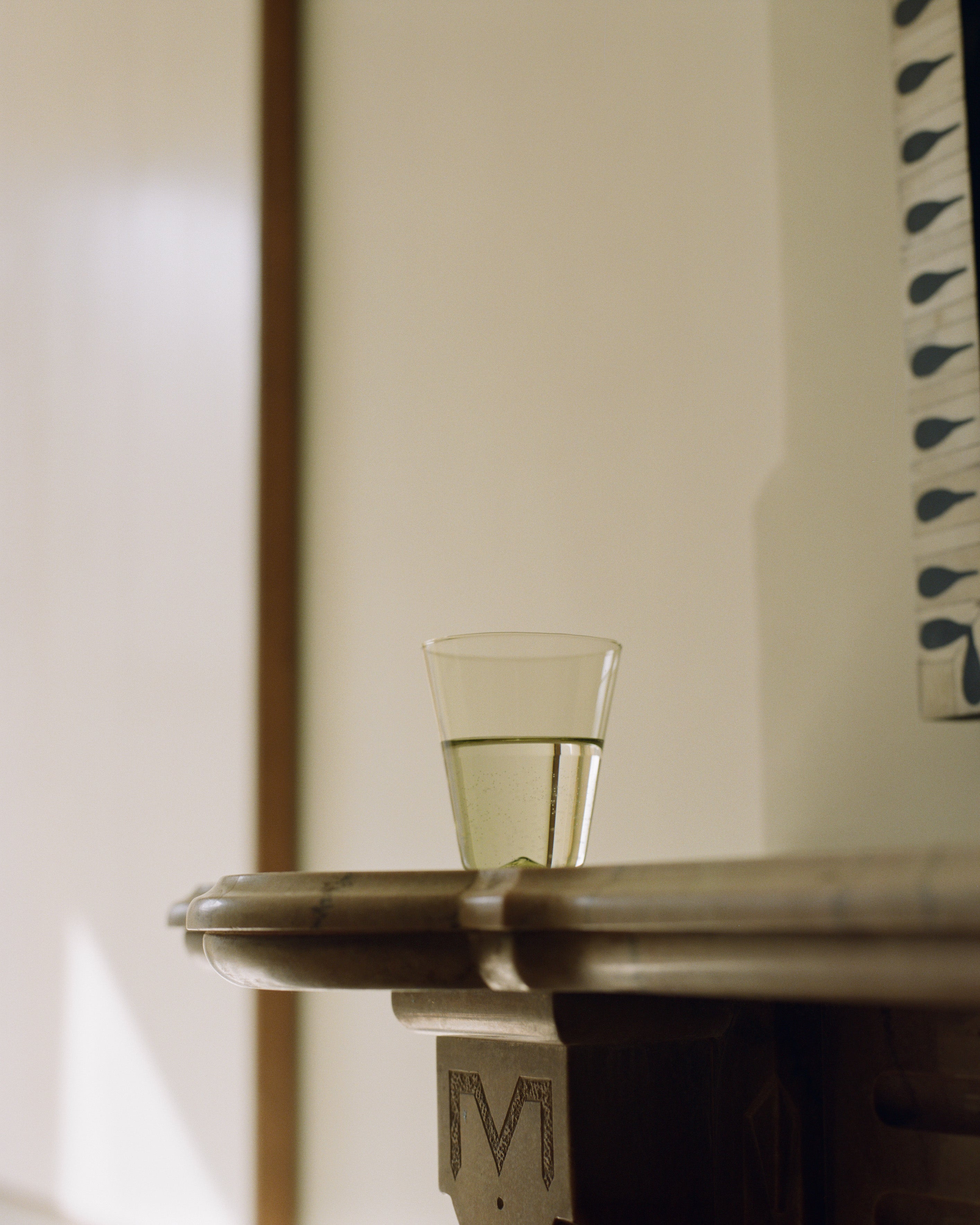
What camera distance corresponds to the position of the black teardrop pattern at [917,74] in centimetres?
60

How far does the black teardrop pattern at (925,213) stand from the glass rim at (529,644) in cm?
27

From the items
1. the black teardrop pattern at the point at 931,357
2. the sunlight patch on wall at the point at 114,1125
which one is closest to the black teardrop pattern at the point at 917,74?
the black teardrop pattern at the point at 931,357

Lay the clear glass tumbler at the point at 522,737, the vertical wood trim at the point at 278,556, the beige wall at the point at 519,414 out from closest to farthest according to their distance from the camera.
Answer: the clear glass tumbler at the point at 522,737, the beige wall at the point at 519,414, the vertical wood trim at the point at 278,556

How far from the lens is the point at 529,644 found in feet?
1.68

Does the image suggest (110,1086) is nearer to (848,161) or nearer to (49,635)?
(49,635)

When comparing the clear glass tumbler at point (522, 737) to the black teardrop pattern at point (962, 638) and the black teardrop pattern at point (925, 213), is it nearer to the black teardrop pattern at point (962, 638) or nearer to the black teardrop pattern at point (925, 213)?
the black teardrop pattern at point (962, 638)

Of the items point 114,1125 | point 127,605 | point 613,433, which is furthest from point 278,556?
point 114,1125

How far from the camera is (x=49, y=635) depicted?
1.47 meters

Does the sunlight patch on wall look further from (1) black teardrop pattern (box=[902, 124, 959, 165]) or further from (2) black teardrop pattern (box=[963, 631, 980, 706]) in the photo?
(1) black teardrop pattern (box=[902, 124, 959, 165])

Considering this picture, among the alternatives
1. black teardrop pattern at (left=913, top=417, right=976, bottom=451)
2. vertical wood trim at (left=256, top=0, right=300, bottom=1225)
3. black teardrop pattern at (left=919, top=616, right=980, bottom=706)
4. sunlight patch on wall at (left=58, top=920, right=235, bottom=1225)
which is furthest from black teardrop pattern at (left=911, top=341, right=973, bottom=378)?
sunlight patch on wall at (left=58, top=920, right=235, bottom=1225)

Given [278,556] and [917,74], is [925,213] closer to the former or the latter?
[917,74]

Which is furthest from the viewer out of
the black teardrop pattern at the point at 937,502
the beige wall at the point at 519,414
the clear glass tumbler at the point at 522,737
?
the beige wall at the point at 519,414

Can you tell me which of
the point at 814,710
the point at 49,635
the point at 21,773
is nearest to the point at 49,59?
the point at 49,635

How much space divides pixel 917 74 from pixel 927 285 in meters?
0.11
